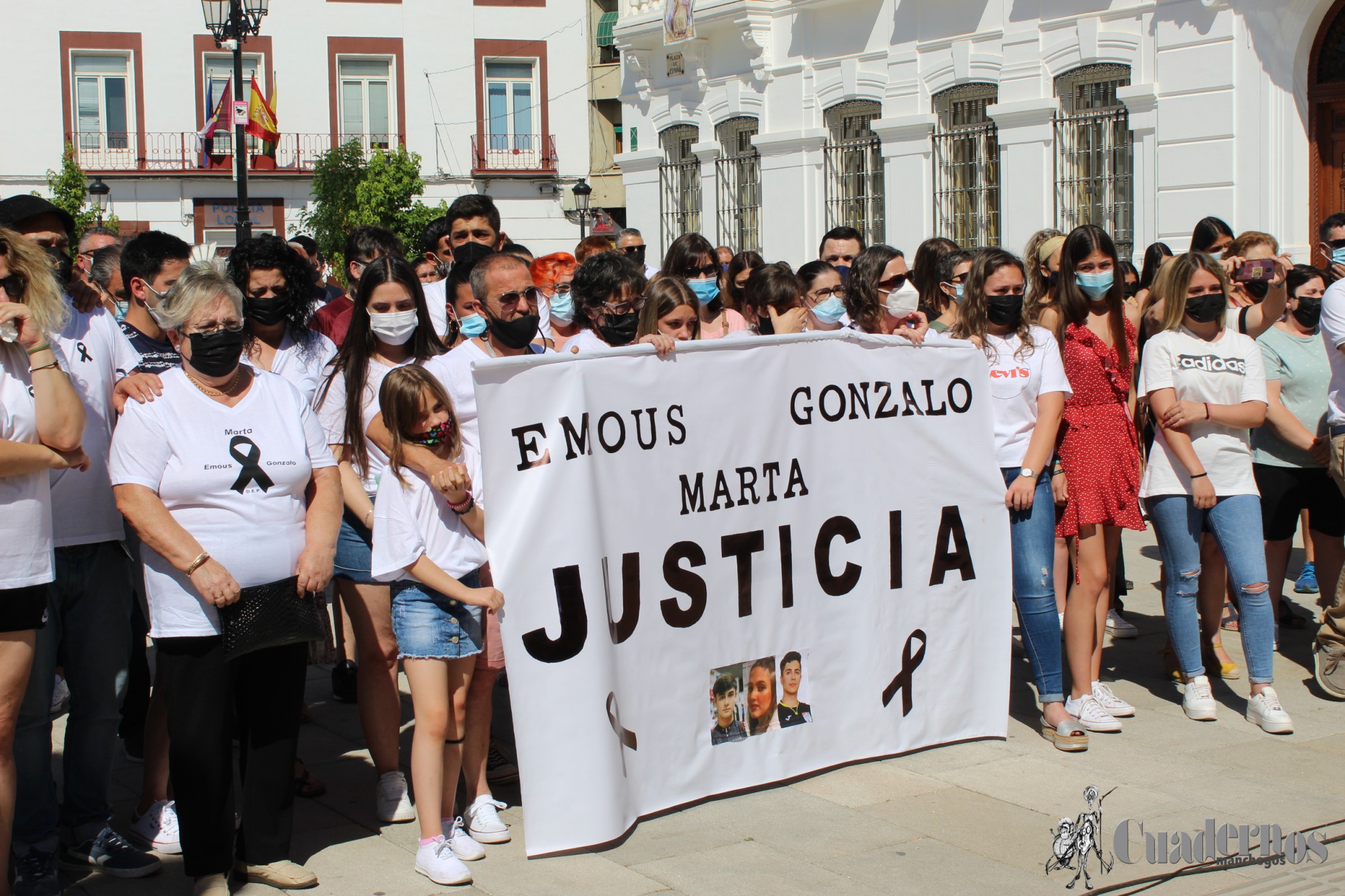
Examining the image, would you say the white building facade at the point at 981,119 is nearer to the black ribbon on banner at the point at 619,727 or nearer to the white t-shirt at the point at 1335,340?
the white t-shirt at the point at 1335,340

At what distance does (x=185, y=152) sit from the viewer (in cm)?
3384

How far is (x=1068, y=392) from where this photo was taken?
580 cm

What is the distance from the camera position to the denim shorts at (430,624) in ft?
14.9

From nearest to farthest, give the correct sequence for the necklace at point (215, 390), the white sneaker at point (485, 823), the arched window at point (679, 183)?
the necklace at point (215, 390) < the white sneaker at point (485, 823) < the arched window at point (679, 183)

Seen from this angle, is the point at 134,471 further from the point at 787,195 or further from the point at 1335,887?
the point at 787,195

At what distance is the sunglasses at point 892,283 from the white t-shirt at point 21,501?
319 cm

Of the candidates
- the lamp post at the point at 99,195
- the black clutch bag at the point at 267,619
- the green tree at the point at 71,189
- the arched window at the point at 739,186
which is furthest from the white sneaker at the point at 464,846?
the green tree at the point at 71,189

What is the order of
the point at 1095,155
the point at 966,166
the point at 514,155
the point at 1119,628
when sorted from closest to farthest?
the point at 1119,628, the point at 1095,155, the point at 966,166, the point at 514,155

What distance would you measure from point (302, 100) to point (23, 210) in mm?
31026

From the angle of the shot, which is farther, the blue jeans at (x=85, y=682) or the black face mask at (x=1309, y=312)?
the black face mask at (x=1309, y=312)

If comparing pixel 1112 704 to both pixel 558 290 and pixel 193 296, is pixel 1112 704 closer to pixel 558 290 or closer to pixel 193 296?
pixel 558 290

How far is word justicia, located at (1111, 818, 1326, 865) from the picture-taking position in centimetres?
455

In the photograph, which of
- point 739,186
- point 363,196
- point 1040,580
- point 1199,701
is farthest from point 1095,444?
point 363,196

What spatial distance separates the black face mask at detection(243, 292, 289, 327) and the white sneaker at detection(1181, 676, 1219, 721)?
4112mm
